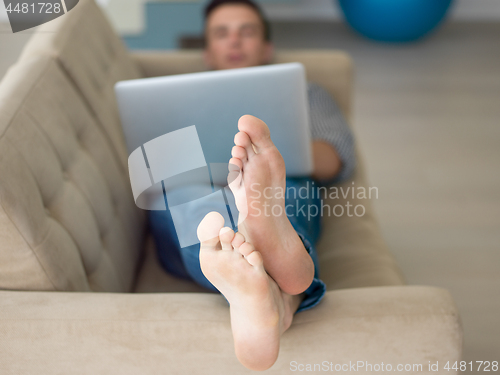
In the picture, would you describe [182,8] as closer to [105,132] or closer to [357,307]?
[105,132]

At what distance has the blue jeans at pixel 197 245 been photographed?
32.3 inches

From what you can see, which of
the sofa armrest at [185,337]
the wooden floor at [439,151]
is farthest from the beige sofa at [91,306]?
the wooden floor at [439,151]

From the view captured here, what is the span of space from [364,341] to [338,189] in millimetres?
633

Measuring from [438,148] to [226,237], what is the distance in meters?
1.70

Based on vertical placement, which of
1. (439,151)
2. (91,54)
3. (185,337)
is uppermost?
(91,54)

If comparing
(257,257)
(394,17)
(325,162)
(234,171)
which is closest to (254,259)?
(257,257)

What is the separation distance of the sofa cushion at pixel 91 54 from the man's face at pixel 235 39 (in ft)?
0.97

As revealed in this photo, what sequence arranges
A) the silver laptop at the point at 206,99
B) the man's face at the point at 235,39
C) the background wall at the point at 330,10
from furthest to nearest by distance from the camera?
the background wall at the point at 330,10, the man's face at the point at 235,39, the silver laptop at the point at 206,99

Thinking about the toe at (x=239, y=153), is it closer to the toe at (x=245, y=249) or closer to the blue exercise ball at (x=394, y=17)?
the toe at (x=245, y=249)

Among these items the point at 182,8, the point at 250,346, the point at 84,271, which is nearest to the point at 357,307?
the point at 250,346

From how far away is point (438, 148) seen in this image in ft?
6.71

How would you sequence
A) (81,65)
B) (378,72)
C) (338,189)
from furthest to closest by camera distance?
(378,72) < (338,189) < (81,65)

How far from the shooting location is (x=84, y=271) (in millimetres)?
845

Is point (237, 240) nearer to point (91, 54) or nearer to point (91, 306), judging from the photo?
point (91, 306)
